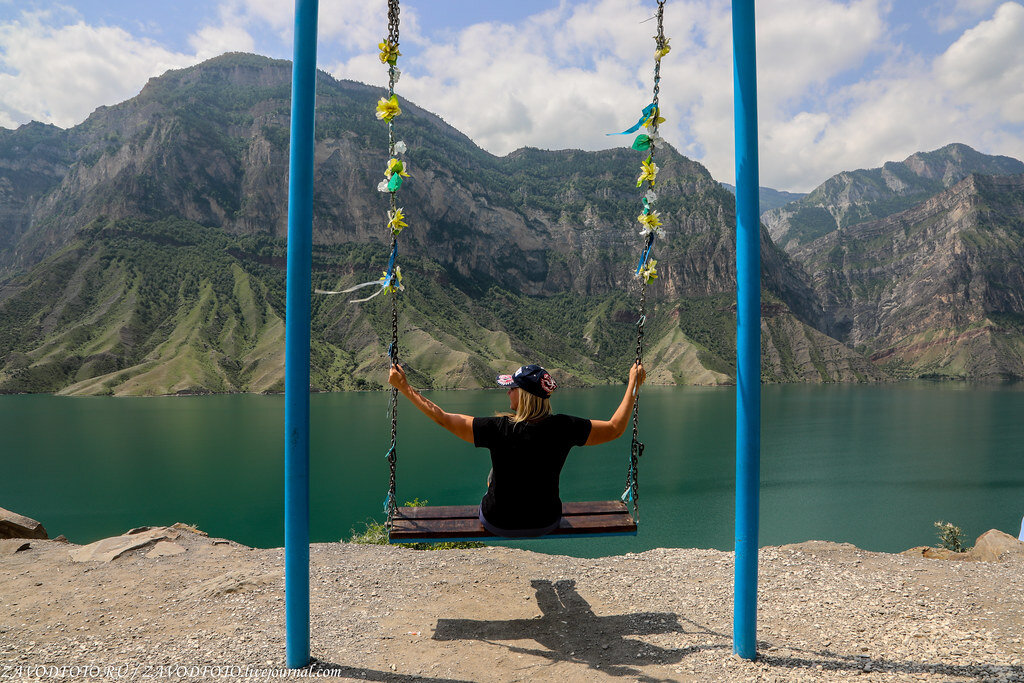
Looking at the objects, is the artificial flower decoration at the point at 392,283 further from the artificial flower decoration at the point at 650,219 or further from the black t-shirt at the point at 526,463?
the artificial flower decoration at the point at 650,219

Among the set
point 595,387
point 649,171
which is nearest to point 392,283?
point 649,171

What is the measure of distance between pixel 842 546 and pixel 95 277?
5979 inches

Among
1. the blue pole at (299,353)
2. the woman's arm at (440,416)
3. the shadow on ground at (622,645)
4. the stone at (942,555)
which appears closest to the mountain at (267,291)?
the stone at (942,555)

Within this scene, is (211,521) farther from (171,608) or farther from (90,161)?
→ (90,161)

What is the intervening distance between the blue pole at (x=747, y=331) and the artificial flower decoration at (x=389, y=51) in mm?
2561

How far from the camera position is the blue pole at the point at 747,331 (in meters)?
4.29

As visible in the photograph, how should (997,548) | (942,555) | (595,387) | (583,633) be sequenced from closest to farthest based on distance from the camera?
(583,633) → (997,548) → (942,555) → (595,387)

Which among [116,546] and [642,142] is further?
[116,546]

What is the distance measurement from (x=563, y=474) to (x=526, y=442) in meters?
36.8

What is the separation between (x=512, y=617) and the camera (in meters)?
5.26

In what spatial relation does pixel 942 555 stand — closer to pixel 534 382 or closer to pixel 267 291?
pixel 534 382

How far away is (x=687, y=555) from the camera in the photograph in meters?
7.39

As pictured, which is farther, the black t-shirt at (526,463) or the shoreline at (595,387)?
the shoreline at (595,387)

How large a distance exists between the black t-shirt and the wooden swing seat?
181mm
